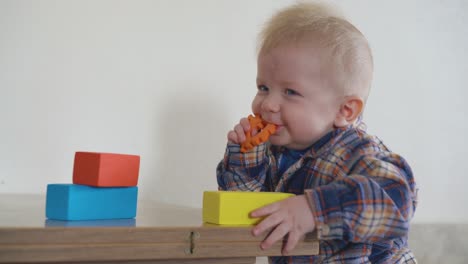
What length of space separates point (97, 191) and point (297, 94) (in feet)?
1.18

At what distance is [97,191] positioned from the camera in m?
0.70

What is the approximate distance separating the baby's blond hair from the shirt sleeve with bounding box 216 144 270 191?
176 millimetres

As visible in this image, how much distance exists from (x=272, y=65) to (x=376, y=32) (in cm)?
74

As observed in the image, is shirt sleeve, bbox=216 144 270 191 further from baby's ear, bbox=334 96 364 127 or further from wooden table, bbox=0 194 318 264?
wooden table, bbox=0 194 318 264

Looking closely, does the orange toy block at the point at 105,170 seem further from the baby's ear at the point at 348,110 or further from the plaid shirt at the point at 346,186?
the baby's ear at the point at 348,110

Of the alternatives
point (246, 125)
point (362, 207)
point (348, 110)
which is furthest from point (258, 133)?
point (362, 207)

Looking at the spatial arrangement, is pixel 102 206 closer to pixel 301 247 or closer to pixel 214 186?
pixel 301 247

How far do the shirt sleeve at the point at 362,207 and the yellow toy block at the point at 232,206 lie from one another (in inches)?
3.0

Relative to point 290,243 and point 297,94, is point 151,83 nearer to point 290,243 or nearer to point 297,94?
point 297,94

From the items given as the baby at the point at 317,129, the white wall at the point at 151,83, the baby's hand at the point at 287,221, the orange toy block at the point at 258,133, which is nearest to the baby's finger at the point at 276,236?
the baby's hand at the point at 287,221

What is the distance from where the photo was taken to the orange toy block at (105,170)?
69 cm

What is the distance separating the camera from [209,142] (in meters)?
1.36

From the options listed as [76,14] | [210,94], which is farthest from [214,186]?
[76,14]

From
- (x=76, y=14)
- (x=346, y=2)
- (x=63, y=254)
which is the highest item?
(x=346, y=2)
